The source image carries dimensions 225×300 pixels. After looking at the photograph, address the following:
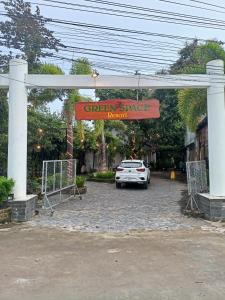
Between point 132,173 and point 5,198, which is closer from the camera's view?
point 5,198

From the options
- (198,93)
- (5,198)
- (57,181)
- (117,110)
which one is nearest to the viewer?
(5,198)

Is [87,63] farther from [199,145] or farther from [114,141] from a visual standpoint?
[114,141]

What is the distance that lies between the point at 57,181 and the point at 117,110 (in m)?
3.69

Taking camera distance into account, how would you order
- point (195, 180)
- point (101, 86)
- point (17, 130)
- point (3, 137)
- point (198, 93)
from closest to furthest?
1. point (17, 130)
2. point (101, 86)
3. point (195, 180)
4. point (198, 93)
5. point (3, 137)

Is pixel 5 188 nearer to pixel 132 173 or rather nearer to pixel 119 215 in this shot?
pixel 119 215

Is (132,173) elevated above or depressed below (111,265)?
above

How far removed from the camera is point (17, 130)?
37.6 feet

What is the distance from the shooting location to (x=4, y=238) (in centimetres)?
894

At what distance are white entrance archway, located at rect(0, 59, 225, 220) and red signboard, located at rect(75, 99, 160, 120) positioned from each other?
531 millimetres

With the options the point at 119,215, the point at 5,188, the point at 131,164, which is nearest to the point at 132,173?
the point at 131,164

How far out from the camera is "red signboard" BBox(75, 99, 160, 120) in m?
12.0

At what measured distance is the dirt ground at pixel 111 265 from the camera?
5336 mm

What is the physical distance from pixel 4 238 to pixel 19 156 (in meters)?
3.15

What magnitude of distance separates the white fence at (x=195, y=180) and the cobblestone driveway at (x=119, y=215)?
682mm
